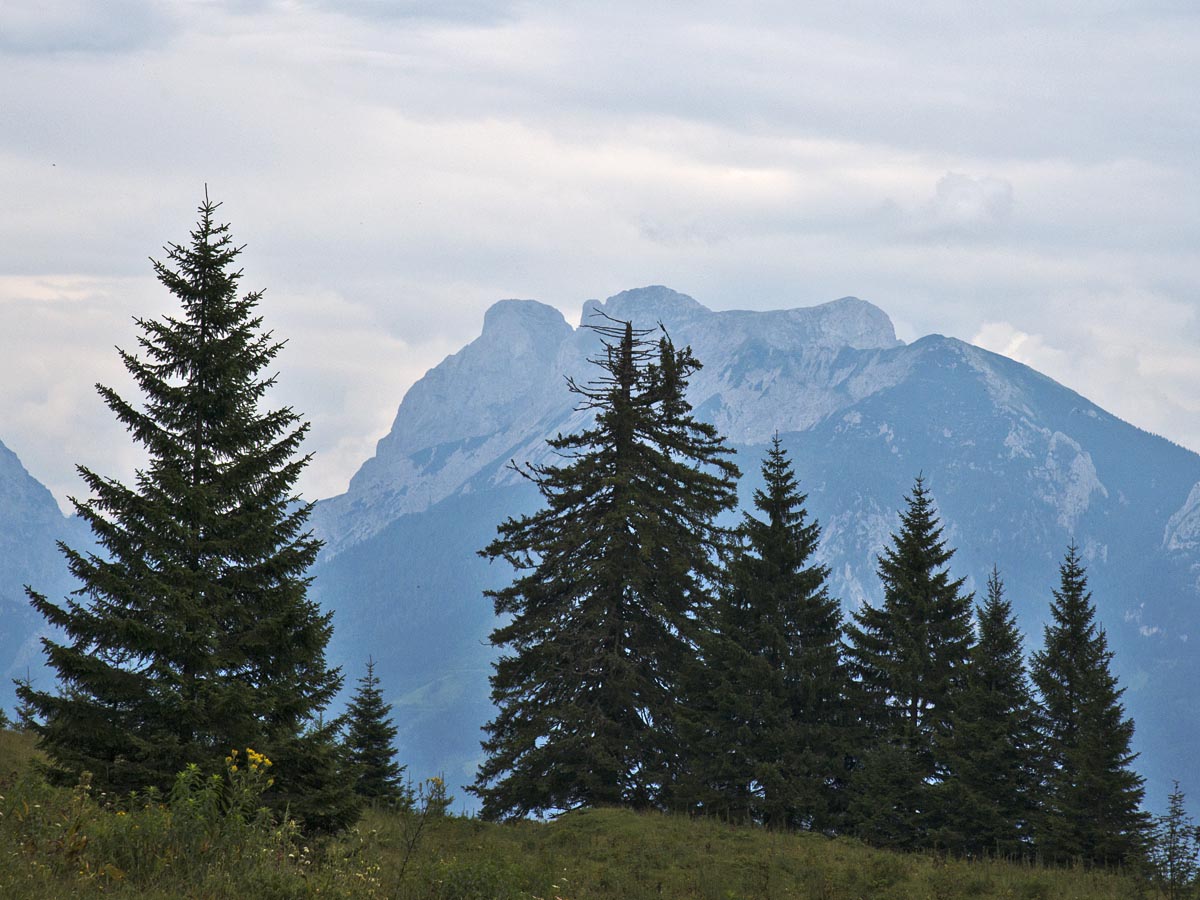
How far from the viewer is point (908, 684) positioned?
32.2 meters

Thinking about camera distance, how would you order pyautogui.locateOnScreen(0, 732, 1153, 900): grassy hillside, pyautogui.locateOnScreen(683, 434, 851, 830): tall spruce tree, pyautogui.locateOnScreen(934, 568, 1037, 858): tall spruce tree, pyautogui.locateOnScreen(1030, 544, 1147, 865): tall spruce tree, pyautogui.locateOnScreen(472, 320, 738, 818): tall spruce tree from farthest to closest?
pyautogui.locateOnScreen(472, 320, 738, 818): tall spruce tree, pyautogui.locateOnScreen(683, 434, 851, 830): tall spruce tree, pyautogui.locateOnScreen(934, 568, 1037, 858): tall spruce tree, pyautogui.locateOnScreen(1030, 544, 1147, 865): tall spruce tree, pyautogui.locateOnScreen(0, 732, 1153, 900): grassy hillside

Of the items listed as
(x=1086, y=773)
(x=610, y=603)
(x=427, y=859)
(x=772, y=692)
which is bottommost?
(x=427, y=859)

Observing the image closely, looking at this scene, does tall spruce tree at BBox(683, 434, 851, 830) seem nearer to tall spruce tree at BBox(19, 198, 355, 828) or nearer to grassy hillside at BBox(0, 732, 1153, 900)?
grassy hillside at BBox(0, 732, 1153, 900)

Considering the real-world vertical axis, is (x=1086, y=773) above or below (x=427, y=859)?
above

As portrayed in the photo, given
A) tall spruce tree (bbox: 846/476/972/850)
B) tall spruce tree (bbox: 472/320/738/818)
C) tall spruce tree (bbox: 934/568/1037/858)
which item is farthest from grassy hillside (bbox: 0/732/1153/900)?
tall spruce tree (bbox: 934/568/1037/858)

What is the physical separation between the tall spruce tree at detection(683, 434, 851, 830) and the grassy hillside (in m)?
7.49

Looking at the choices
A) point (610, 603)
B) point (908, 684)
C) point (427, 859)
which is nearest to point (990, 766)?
point (908, 684)

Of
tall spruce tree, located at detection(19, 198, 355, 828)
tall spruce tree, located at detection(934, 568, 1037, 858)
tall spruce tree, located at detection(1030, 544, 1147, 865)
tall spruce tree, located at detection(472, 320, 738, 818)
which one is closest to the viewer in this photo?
tall spruce tree, located at detection(19, 198, 355, 828)

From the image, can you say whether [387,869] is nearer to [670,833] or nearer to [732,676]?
[670,833]

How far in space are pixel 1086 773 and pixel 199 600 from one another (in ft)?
70.9

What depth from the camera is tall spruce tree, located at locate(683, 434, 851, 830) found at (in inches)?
1172

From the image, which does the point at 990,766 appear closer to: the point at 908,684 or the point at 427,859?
the point at 908,684

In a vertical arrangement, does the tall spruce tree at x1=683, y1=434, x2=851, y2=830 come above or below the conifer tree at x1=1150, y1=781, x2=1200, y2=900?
above

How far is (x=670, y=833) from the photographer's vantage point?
2031cm
